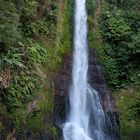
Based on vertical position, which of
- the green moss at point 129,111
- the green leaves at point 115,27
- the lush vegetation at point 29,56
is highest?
the green leaves at point 115,27

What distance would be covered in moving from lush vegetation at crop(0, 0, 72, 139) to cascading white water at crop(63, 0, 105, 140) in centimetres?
70

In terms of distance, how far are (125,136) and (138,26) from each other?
20.4 feet

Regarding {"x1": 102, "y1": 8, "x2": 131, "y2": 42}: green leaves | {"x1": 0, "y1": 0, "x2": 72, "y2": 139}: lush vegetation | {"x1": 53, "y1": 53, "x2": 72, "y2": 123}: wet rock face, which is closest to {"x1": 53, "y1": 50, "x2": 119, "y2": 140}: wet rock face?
{"x1": 53, "y1": 53, "x2": 72, "y2": 123}: wet rock face

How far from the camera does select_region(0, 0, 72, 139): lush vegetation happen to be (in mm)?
13102

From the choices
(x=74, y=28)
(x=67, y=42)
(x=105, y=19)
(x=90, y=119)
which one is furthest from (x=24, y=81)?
(x=105, y=19)

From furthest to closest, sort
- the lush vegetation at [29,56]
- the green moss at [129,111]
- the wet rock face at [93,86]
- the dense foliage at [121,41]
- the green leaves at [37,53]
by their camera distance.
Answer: the dense foliage at [121,41] < the green moss at [129,111] < the wet rock face at [93,86] < the green leaves at [37,53] < the lush vegetation at [29,56]

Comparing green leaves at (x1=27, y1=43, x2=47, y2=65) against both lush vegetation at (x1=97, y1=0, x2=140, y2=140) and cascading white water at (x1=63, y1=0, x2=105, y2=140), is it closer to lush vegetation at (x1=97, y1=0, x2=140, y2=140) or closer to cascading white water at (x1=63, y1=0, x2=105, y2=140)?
cascading white water at (x1=63, y1=0, x2=105, y2=140)

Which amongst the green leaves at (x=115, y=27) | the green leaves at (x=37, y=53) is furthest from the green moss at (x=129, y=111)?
the green leaves at (x=37, y=53)

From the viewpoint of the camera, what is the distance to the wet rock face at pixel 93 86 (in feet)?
51.7

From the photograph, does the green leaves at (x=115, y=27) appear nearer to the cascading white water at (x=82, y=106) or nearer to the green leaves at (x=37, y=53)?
the cascading white water at (x=82, y=106)

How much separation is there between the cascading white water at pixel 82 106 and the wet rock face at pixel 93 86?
26cm

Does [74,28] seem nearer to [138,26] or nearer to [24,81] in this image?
[138,26]

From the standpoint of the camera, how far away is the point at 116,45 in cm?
1964

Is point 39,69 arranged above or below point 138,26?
below
